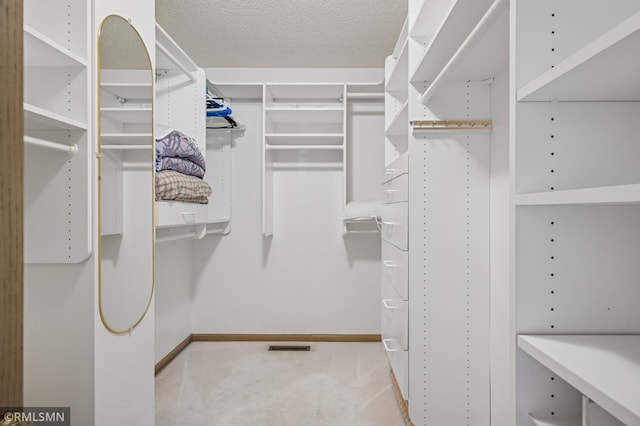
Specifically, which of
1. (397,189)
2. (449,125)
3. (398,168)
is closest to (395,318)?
(397,189)

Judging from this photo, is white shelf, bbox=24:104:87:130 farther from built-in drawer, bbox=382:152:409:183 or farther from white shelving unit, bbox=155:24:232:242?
built-in drawer, bbox=382:152:409:183

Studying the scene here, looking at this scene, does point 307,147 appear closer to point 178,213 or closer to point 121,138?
point 178,213

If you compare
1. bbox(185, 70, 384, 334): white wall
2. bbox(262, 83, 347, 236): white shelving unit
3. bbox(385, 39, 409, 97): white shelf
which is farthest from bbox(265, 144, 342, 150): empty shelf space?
bbox(385, 39, 409, 97): white shelf

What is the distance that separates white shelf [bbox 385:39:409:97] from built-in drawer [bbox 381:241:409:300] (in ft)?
3.60

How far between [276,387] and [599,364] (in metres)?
2.14

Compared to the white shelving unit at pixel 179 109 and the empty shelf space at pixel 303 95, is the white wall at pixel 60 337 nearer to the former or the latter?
the white shelving unit at pixel 179 109

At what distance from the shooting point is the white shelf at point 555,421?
2.59 feet

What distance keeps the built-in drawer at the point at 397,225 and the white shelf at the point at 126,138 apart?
1.29m

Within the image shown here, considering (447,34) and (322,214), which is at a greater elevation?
(447,34)

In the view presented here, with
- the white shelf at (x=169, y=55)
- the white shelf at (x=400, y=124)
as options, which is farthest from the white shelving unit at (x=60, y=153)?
the white shelf at (x=400, y=124)

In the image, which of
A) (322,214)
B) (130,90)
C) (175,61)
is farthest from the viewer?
(322,214)

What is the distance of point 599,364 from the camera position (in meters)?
0.70

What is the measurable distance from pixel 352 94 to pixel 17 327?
3.01 metres

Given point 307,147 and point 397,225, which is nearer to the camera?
point 397,225
